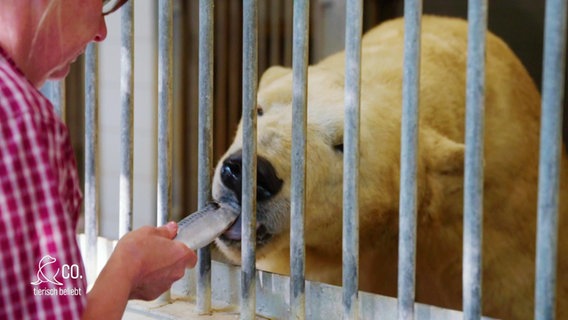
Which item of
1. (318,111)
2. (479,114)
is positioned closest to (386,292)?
(318,111)

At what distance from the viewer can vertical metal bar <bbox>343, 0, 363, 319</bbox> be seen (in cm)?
161

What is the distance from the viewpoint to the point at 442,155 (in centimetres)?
254

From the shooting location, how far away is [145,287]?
4.33 feet

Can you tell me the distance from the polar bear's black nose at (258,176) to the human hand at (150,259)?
2.11 ft

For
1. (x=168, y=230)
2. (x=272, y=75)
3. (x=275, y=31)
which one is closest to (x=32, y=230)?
(x=168, y=230)

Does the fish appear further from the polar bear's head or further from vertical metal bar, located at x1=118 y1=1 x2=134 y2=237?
vertical metal bar, located at x1=118 y1=1 x2=134 y2=237

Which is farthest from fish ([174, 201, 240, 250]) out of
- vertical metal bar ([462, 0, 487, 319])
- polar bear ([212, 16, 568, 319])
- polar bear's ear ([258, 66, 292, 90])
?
polar bear's ear ([258, 66, 292, 90])

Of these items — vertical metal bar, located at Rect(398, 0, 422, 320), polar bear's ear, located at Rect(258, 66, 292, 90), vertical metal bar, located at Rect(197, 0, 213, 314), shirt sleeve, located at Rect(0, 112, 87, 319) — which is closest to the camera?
shirt sleeve, located at Rect(0, 112, 87, 319)

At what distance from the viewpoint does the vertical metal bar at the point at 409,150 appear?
4.98ft

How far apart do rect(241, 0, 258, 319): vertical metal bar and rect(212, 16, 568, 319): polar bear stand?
0.42 metres

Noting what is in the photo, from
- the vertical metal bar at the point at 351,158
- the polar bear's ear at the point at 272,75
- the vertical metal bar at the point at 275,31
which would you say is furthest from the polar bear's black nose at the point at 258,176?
the vertical metal bar at the point at 275,31

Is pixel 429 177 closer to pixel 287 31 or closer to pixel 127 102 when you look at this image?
pixel 127 102

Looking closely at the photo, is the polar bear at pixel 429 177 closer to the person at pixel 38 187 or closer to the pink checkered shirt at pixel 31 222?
the person at pixel 38 187

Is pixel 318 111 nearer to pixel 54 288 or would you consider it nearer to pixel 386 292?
pixel 386 292
